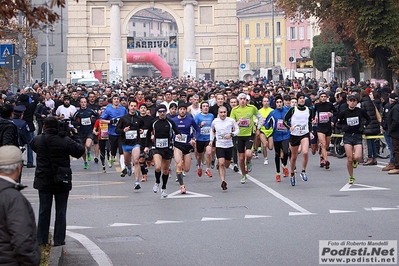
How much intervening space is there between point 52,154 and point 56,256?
1571 millimetres

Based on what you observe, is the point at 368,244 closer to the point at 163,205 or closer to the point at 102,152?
the point at 163,205

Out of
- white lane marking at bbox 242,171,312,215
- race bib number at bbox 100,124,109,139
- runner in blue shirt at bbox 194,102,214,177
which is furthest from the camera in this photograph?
race bib number at bbox 100,124,109,139

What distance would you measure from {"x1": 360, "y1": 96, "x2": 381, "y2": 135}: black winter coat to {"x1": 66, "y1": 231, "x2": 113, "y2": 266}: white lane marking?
38.0 feet

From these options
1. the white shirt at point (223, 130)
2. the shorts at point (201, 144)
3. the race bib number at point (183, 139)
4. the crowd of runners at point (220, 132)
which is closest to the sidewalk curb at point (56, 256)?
the crowd of runners at point (220, 132)

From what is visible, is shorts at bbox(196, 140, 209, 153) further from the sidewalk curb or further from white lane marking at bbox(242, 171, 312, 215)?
the sidewalk curb

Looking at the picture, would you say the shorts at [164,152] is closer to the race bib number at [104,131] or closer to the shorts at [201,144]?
the shorts at [201,144]

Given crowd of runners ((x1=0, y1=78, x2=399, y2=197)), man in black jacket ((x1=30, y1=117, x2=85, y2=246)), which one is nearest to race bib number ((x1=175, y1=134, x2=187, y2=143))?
crowd of runners ((x1=0, y1=78, x2=399, y2=197))

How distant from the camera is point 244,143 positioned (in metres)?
19.3

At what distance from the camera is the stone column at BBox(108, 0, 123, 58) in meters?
80.1

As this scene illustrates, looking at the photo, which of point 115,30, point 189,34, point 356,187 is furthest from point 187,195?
point 115,30

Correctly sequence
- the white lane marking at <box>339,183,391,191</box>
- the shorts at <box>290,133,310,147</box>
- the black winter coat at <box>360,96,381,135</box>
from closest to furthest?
the white lane marking at <box>339,183,391,191</box>
the shorts at <box>290,133,310,147</box>
the black winter coat at <box>360,96,381,135</box>

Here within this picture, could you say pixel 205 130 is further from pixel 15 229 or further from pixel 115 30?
pixel 115 30

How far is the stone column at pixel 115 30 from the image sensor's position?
80.1 metres

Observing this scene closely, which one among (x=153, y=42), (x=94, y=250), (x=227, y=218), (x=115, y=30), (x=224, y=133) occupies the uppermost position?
(x=115, y=30)
